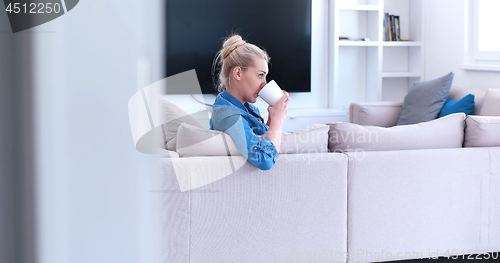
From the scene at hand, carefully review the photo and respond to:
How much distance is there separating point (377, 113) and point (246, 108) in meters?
2.18

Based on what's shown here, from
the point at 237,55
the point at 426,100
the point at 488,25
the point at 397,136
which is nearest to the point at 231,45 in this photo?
the point at 237,55

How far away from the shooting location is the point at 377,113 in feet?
12.4

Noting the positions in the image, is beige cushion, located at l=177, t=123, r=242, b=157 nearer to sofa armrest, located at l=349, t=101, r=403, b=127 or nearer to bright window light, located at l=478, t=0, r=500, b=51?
sofa armrest, located at l=349, t=101, r=403, b=127

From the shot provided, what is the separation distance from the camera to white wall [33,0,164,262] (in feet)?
0.87

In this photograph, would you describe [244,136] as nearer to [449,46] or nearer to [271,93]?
[271,93]

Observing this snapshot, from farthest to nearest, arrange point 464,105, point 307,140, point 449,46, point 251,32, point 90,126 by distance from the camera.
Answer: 1. point 251,32
2. point 449,46
3. point 464,105
4. point 307,140
5. point 90,126

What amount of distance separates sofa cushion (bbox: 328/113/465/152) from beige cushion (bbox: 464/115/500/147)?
0.11ft

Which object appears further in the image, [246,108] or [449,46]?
[449,46]

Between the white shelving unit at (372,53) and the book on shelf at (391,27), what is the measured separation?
9 cm

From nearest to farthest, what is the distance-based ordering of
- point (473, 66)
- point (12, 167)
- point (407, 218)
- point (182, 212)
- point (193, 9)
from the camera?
point (12, 167) → point (182, 212) → point (407, 218) → point (473, 66) → point (193, 9)

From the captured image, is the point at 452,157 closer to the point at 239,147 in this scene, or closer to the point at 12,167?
A: the point at 239,147

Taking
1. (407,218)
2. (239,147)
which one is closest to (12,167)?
(239,147)

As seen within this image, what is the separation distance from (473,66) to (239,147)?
9.41 ft

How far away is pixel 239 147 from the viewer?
1.61m
